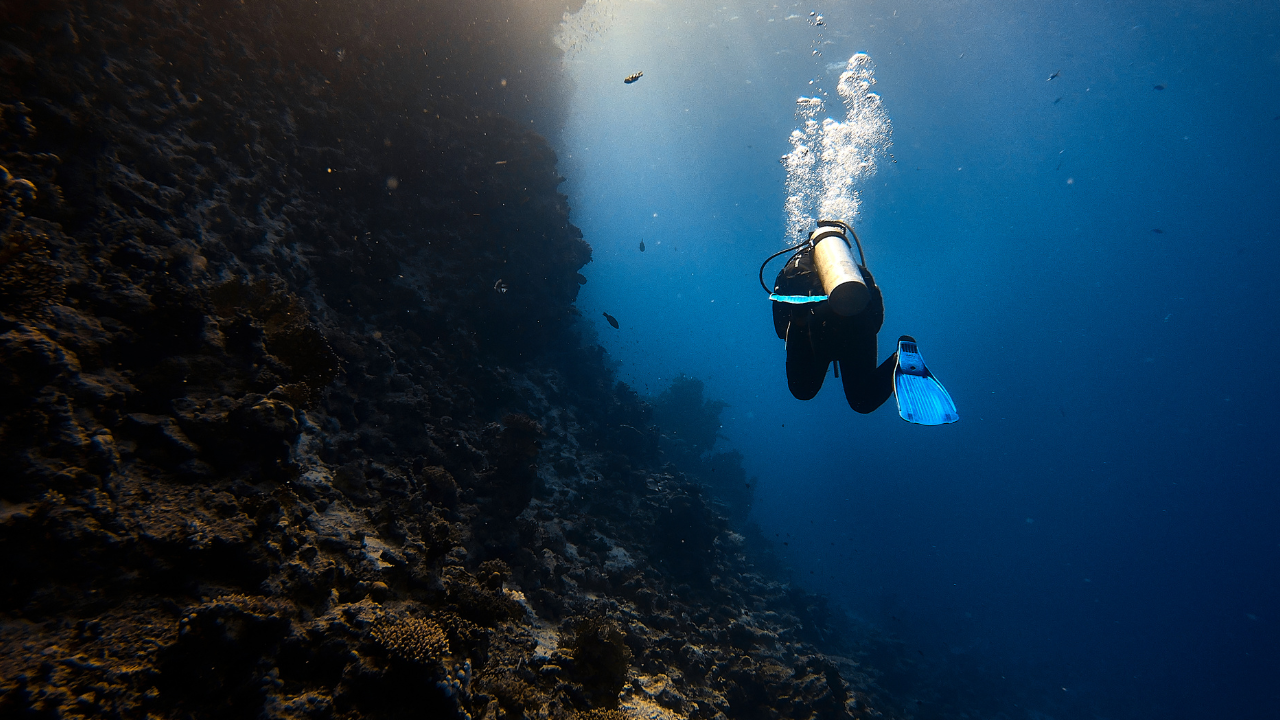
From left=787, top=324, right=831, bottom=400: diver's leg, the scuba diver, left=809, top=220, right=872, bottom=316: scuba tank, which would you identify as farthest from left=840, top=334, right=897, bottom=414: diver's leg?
left=809, top=220, right=872, bottom=316: scuba tank

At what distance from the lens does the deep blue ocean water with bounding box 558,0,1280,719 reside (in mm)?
25469

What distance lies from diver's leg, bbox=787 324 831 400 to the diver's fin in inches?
28.1

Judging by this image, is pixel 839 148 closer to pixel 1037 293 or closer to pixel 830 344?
pixel 830 344

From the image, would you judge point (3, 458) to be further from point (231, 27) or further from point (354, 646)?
point (231, 27)

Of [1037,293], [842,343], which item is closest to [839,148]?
[842,343]

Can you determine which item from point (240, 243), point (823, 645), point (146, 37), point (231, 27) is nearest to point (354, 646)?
point (240, 243)

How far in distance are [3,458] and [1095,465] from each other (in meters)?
92.5

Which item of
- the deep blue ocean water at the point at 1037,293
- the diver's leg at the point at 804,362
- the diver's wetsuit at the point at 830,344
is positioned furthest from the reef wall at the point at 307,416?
the deep blue ocean water at the point at 1037,293

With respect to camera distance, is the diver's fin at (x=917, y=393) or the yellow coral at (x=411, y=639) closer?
the yellow coral at (x=411, y=639)

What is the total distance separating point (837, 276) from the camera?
12.2 feet

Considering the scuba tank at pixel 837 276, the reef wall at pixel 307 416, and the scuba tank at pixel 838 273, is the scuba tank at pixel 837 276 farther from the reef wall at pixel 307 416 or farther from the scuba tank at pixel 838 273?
the reef wall at pixel 307 416

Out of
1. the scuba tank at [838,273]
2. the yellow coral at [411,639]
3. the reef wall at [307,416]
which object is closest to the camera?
the reef wall at [307,416]

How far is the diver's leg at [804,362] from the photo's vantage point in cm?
443

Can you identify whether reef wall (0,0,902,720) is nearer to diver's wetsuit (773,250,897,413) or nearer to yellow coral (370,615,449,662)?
yellow coral (370,615,449,662)
